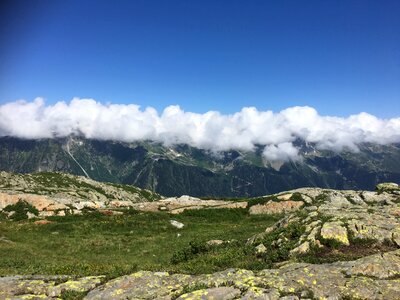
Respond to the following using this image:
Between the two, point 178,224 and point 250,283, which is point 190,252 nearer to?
point 250,283

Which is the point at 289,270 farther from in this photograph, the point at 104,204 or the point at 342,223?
the point at 104,204

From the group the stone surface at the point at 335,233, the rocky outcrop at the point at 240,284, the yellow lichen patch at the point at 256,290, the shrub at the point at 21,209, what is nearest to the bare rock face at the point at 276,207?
the shrub at the point at 21,209

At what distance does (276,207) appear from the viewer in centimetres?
7481

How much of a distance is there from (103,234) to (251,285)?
4078 cm

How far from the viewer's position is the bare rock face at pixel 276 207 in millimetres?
73438

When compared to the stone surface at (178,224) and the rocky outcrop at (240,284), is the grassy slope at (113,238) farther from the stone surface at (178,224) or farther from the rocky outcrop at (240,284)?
the rocky outcrop at (240,284)

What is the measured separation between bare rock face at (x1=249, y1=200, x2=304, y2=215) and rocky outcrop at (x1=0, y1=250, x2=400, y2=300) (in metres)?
56.5

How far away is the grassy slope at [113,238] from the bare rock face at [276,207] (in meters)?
5.45

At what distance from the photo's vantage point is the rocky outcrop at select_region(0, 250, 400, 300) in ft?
45.8

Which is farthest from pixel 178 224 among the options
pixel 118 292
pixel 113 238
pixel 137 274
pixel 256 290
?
pixel 256 290

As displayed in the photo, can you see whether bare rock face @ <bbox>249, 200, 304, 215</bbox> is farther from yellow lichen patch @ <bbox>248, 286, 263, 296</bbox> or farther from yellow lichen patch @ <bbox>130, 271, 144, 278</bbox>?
yellow lichen patch @ <bbox>248, 286, 263, 296</bbox>

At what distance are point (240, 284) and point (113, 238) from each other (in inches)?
1426

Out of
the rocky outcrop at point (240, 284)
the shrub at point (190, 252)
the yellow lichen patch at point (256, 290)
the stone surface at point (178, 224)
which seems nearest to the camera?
the yellow lichen patch at point (256, 290)

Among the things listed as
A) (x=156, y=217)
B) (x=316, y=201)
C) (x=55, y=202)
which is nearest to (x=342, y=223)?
(x=156, y=217)
